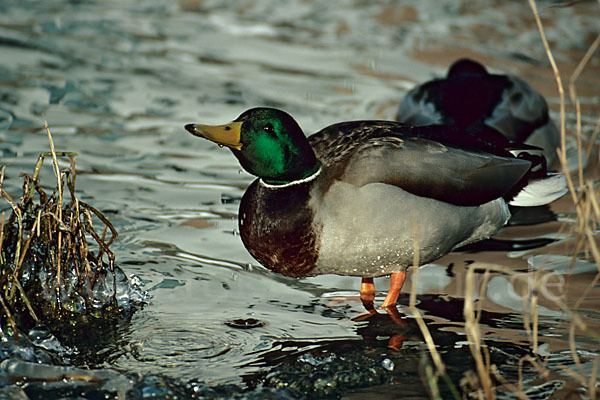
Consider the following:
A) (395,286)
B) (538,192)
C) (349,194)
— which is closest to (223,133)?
(349,194)

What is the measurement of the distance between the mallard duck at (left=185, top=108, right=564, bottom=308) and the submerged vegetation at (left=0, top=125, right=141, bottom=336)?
24.3 inches

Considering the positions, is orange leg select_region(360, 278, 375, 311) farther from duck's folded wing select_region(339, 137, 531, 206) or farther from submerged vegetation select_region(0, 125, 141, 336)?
submerged vegetation select_region(0, 125, 141, 336)

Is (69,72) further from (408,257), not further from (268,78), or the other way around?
(408,257)

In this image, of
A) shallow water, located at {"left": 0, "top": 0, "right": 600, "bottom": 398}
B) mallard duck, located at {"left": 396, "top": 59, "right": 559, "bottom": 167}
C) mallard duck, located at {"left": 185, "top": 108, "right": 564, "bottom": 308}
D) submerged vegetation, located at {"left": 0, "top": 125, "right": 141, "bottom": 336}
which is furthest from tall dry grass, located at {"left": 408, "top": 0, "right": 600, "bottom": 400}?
mallard duck, located at {"left": 396, "top": 59, "right": 559, "bottom": 167}

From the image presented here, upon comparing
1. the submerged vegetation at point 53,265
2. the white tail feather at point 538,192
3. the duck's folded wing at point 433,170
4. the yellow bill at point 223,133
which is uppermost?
the yellow bill at point 223,133

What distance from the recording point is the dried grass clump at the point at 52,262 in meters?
3.58

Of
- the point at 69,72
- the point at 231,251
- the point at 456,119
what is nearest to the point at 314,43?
the point at 69,72

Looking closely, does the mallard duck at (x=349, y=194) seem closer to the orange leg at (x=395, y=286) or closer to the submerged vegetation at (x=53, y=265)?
the orange leg at (x=395, y=286)

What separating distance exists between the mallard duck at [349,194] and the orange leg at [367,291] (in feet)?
0.74

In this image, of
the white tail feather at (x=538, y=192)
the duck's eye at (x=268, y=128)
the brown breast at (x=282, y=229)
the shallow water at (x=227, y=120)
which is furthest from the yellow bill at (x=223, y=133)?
the white tail feather at (x=538, y=192)

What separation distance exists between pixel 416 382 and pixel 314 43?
6.32 m

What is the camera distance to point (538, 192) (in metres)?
4.61

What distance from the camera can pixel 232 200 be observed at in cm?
570

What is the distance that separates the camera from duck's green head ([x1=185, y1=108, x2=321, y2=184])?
3963 millimetres
